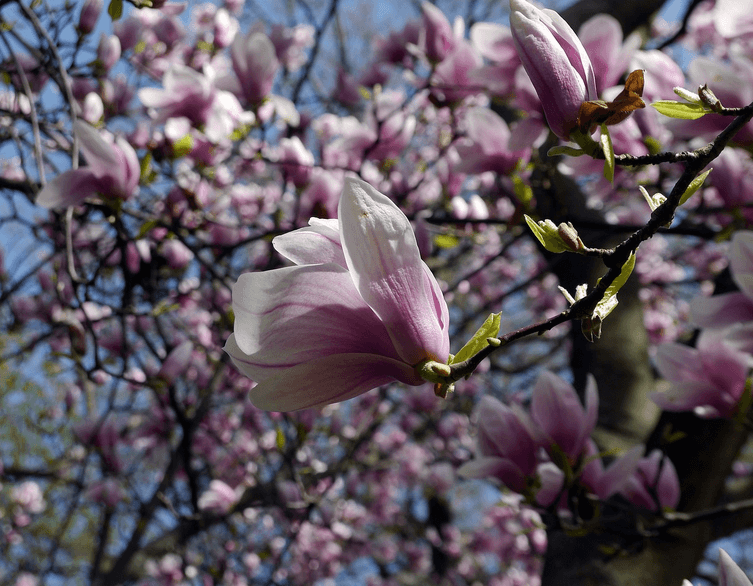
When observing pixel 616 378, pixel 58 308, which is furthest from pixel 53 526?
pixel 616 378

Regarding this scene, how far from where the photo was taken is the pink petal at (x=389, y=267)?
0.53 m

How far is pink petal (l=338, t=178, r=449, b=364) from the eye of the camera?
0.53m

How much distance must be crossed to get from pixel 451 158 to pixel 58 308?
5.76ft

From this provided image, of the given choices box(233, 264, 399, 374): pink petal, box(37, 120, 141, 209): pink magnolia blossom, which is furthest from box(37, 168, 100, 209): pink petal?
box(233, 264, 399, 374): pink petal

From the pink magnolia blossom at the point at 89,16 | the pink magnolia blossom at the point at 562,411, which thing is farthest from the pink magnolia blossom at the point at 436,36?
the pink magnolia blossom at the point at 562,411

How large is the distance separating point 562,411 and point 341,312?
2.14ft

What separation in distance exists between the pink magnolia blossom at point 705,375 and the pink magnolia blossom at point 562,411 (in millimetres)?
269

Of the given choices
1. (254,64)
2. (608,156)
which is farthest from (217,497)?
(608,156)

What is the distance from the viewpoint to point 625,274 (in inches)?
22.0

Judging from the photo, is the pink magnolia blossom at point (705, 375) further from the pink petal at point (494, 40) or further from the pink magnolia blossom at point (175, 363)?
the pink magnolia blossom at point (175, 363)

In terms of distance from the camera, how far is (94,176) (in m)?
1.23

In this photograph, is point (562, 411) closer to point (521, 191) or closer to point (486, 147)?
point (521, 191)

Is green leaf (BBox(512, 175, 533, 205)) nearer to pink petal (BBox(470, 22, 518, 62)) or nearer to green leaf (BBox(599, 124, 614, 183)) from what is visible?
pink petal (BBox(470, 22, 518, 62))

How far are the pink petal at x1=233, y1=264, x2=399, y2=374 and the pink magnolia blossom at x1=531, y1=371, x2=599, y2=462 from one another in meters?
0.58
